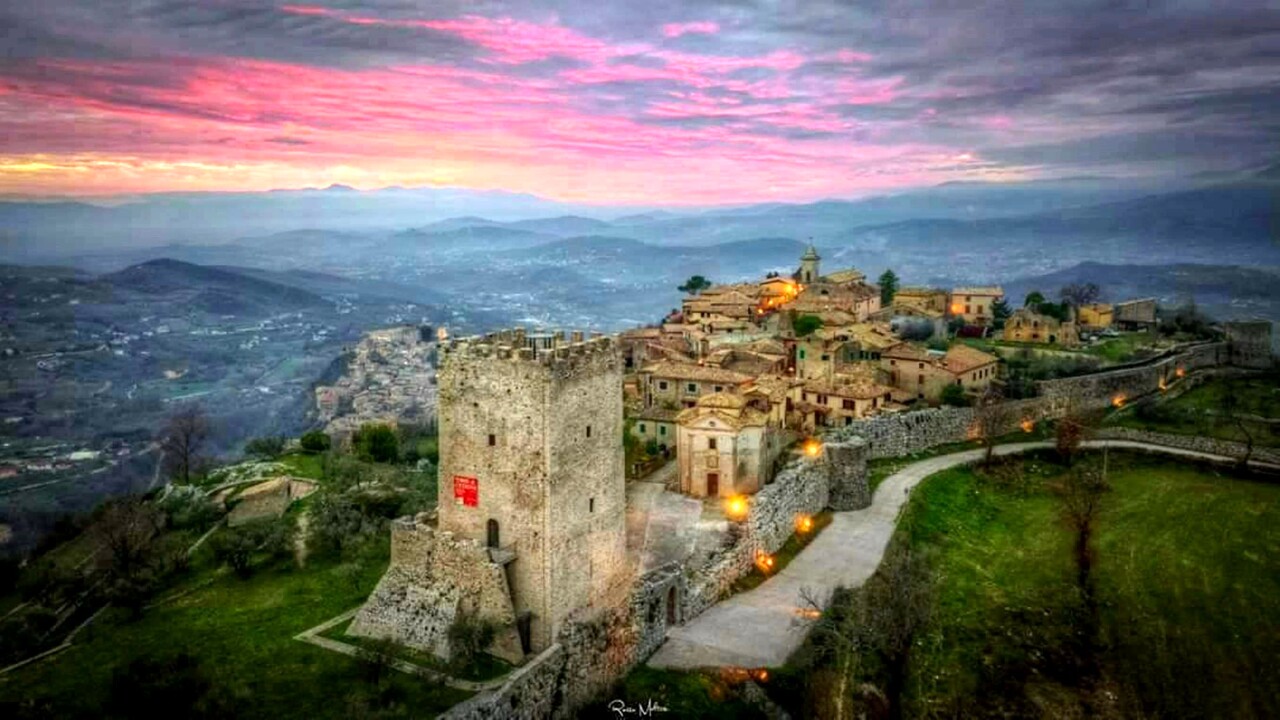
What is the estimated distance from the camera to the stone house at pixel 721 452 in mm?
38344

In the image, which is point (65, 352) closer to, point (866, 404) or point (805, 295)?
point (805, 295)

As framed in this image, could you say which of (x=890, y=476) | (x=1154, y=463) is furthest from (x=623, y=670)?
(x=1154, y=463)

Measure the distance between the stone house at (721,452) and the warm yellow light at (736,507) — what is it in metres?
0.76

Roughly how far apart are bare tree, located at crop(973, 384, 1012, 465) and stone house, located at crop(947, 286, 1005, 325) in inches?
1140

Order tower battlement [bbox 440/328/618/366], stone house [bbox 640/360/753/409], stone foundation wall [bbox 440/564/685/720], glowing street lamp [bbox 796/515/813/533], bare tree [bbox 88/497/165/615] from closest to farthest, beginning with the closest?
stone foundation wall [bbox 440/564/685/720] < tower battlement [bbox 440/328/618/366] < glowing street lamp [bbox 796/515/813/533] < bare tree [bbox 88/497/165/615] < stone house [bbox 640/360/753/409]

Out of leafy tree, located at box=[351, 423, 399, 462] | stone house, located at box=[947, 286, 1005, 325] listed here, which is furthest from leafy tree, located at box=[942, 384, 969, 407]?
leafy tree, located at box=[351, 423, 399, 462]

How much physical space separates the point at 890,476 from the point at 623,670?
69.6 feet

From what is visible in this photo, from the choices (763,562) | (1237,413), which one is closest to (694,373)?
(763,562)

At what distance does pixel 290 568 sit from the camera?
115ft

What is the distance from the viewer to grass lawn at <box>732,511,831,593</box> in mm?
27945

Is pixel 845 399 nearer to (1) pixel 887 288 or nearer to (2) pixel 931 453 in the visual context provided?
(2) pixel 931 453

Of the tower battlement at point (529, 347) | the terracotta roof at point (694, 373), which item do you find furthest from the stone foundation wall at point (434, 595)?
the terracotta roof at point (694, 373)

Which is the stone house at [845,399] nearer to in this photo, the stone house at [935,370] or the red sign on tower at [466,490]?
the stone house at [935,370]

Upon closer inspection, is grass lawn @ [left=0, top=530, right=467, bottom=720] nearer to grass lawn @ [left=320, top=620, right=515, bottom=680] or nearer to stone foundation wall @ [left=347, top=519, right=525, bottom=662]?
grass lawn @ [left=320, top=620, right=515, bottom=680]
